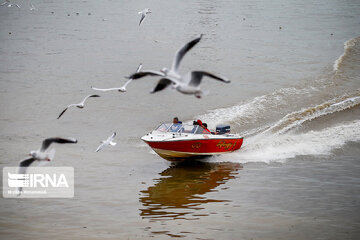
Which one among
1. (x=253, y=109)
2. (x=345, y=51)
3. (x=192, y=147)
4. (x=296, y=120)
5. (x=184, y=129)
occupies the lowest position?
(x=192, y=147)

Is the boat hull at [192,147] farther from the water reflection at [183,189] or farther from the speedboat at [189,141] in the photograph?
the water reflection at [183,189]

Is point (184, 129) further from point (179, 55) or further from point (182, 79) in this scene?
point (182, 79)

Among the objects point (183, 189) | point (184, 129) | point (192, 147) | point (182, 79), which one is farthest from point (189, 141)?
point (182, 79)

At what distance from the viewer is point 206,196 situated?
1859cm

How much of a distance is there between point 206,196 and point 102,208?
3.35 m

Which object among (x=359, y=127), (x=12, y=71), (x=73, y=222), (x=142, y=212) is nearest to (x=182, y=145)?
(x=142, y=212)

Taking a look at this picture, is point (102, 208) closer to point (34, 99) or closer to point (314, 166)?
point (314, 166)

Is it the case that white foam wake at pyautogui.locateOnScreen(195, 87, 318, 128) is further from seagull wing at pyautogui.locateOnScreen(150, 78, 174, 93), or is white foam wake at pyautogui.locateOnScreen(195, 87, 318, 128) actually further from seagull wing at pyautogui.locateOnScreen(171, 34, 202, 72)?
seagull wing at pyautogui.locateOnScreen(150, 78, 174, 93)

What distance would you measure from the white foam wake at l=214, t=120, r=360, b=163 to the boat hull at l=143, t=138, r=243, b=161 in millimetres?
725

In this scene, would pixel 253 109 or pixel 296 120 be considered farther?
pixel 253 109

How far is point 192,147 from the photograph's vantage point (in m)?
21.5

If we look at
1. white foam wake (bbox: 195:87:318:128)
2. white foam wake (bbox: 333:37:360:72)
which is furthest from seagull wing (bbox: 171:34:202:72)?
white foam wake (bbox: 333:37:360:72)

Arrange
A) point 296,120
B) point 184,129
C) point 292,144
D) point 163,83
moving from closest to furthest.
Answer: point 163,83 < point 184,129 < point 292,144 < point 296,120

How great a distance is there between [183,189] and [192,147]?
8.66 feet
